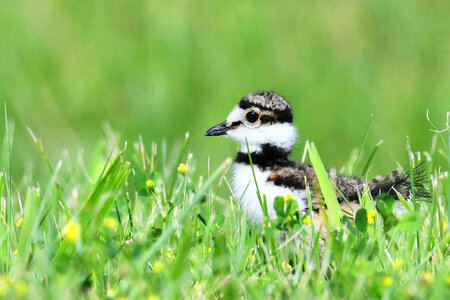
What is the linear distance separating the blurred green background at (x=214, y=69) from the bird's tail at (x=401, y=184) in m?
2.68

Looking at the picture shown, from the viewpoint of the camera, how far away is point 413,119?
7.25 m

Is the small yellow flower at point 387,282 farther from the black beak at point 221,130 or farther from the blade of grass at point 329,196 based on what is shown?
the black beak at point 221,130

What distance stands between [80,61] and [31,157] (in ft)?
4.76

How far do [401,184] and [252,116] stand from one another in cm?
88

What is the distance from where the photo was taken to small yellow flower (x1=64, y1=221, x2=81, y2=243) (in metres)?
2.83

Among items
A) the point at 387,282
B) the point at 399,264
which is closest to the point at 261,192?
the point at 399,264

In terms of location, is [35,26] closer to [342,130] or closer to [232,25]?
[232,25]

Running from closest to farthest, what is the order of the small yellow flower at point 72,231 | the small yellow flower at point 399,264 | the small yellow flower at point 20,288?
the small yellow flower at point 20,288, the small yellow flower at point 72,231, the small yellow flower at point 399,264

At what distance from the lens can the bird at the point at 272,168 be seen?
3.88 meters

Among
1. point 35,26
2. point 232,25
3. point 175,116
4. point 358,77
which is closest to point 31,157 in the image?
point 175,116

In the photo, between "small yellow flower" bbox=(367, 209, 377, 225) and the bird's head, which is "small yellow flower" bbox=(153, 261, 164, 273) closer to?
"small yellow flower" bbox=(367, 209, 377, 225)

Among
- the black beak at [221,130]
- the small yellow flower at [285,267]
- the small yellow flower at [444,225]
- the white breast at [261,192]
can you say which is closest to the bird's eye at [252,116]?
the black beak at [221,130]

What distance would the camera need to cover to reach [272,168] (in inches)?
161

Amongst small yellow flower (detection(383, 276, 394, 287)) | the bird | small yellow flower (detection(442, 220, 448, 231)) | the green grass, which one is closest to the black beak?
the bird
